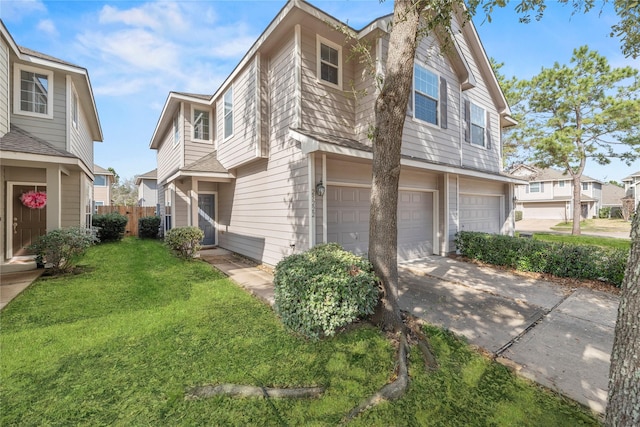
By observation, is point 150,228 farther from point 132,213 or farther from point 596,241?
point 596,241

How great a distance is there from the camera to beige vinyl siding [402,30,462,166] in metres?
8.13

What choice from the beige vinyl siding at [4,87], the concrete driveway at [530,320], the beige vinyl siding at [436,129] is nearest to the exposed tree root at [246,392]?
the concrete driveway at [530,320]

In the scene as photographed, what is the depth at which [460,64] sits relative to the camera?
30.7 ft

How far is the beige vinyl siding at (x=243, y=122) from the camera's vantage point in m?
7.91

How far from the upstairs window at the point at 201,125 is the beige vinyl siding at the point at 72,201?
404 cm

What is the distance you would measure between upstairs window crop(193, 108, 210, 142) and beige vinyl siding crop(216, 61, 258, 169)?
5.26 ft

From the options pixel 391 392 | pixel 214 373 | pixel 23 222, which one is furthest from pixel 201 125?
pixel 391 392

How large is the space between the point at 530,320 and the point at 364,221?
3.96 metres

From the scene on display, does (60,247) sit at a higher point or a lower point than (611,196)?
lower

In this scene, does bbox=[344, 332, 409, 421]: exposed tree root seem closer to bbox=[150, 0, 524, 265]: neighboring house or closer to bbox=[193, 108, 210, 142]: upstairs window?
bbox=[150, 0, 524, 265]: neighboring house

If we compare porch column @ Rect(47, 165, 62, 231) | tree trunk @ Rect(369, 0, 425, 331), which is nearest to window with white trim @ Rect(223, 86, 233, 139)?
porch column @ Rect(47, 165, 62, 231)

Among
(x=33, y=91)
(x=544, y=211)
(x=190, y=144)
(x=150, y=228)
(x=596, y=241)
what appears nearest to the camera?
(x=33, y=91)

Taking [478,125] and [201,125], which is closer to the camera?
[478,125]

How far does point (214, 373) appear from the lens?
117 inches
